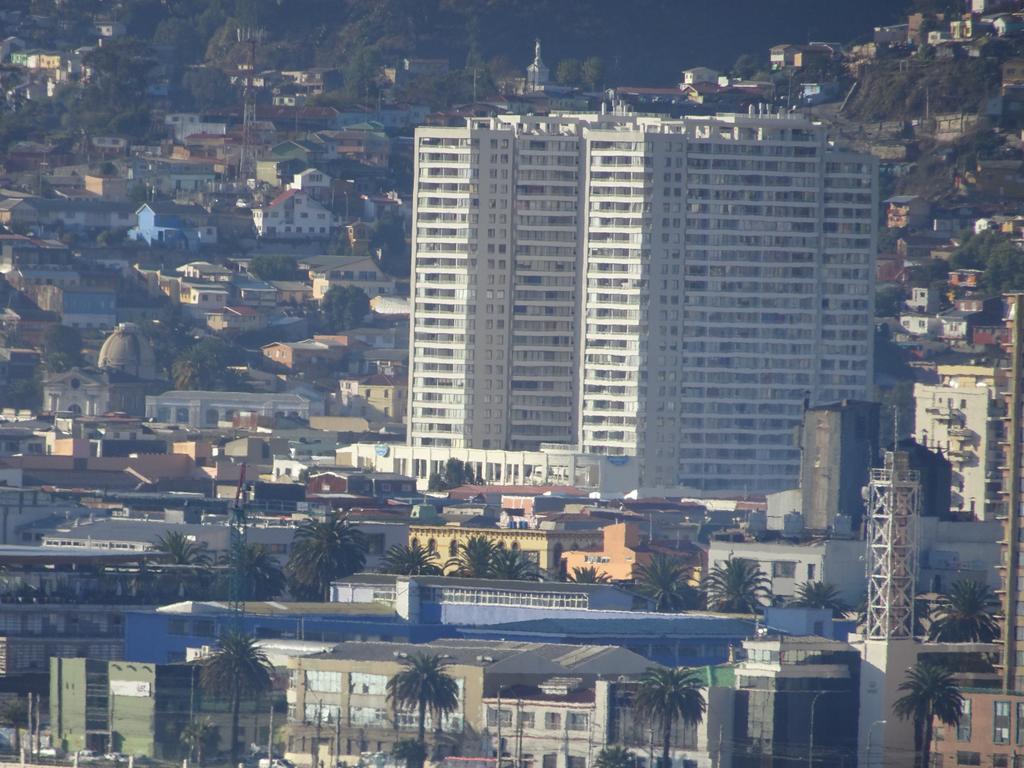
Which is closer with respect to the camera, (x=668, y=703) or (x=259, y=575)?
(x=668, y=703)

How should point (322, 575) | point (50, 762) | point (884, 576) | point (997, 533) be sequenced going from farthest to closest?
1. point (997, 533)
2. point (322, 575)
3. point (884, 576)
4. point (50, 762)

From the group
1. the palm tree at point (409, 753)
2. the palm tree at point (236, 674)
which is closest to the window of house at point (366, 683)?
the palm tree at point (409, 753)

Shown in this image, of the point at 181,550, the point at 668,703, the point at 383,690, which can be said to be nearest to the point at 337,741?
the point at 383,690

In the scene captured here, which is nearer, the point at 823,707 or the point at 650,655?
the point at 823,707

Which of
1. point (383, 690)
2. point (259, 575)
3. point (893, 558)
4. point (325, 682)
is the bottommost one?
point (383, 690)

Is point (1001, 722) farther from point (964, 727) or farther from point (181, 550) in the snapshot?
point (181, 550)

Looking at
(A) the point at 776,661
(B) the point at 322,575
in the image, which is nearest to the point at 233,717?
(A) the point at 776,661

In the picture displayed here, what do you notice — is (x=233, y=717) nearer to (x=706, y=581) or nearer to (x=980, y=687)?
(x=980, y=687)
